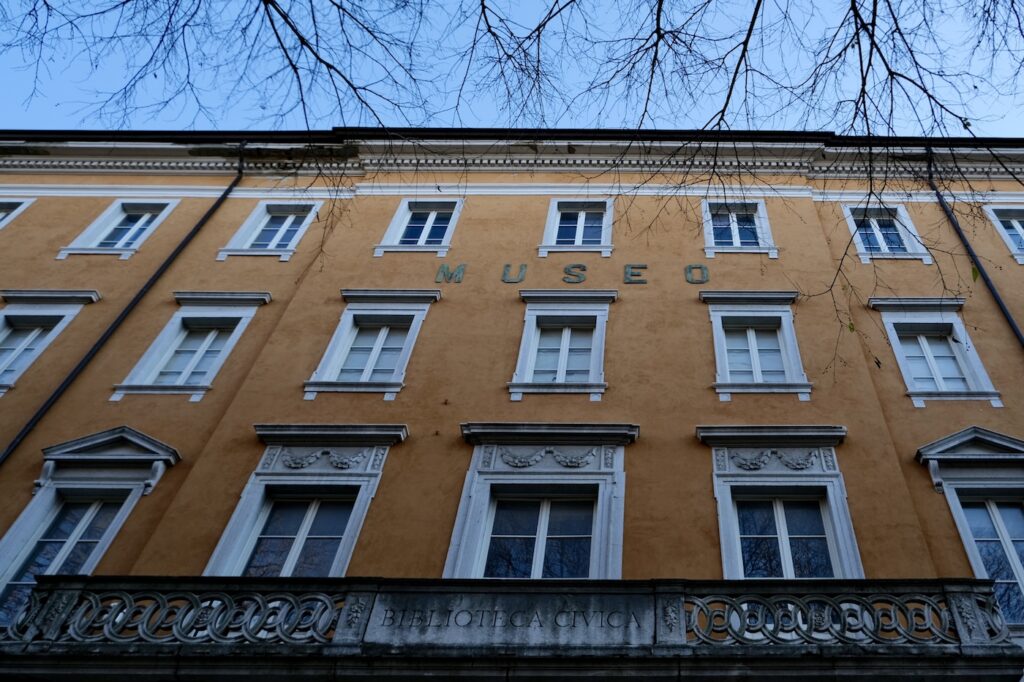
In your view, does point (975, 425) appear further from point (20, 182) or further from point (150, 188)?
point (20, 182)

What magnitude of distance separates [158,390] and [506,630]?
27.0ft

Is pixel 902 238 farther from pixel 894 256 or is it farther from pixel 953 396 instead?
pixel 953 396

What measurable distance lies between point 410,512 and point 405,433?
5.03 feet

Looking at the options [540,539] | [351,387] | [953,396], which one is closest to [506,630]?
[540,539]

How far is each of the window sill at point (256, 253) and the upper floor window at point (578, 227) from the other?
544cm

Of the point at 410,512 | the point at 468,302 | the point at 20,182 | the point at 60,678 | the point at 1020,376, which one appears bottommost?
the point at 60,678

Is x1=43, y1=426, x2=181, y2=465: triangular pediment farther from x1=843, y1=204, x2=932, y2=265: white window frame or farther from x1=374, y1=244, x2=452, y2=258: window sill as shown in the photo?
x1=843, y1=204, x2=932, y2=265: white window frame

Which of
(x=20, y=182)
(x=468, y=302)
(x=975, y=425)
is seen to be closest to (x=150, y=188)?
(x=20, y=182)

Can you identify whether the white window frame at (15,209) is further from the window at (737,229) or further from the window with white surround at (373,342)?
the window at (737,229)

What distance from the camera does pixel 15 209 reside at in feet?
63.7

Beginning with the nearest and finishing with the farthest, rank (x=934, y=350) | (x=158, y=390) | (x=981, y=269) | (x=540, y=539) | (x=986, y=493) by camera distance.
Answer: (x=540, y=539) < (x=986, y=493) < (x=158, y=390) < (x=934, y=350) < (x=981, y=269)

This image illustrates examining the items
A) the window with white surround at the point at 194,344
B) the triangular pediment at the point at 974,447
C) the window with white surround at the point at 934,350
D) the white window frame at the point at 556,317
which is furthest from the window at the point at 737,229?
the window with white surround at the point at 194,344

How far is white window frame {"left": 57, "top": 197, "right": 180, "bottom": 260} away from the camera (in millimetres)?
17422

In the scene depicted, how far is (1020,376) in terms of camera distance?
1298 cm
